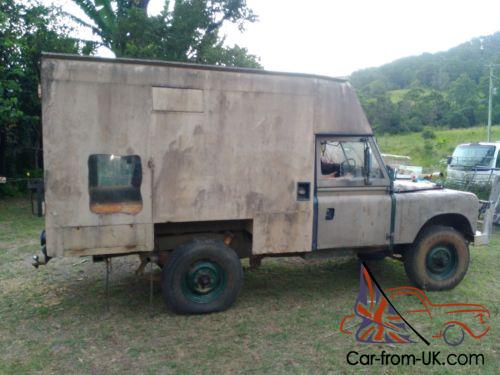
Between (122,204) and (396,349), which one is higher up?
(122,204)

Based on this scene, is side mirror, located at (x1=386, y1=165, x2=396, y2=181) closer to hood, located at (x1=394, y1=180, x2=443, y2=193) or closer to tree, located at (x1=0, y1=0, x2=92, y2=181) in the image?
hood, located at (x1=394, y1=180, x2=443, y2=193)

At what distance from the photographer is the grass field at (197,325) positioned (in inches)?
163

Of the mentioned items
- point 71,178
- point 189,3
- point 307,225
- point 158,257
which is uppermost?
point 189,3

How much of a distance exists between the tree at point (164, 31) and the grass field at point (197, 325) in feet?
32.9

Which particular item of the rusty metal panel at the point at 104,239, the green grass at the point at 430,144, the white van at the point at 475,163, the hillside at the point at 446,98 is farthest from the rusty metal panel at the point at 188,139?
the hillside at the point at 446,98

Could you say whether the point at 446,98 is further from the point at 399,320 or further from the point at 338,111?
the point at 399,320

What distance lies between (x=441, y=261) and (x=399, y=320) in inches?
55.1

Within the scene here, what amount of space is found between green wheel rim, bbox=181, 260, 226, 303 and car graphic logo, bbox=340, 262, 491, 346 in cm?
147

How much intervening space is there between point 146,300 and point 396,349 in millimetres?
3016

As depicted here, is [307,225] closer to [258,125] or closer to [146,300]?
[258,125]

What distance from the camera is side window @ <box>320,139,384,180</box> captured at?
5645 millimetres

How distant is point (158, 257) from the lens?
5.28 meters

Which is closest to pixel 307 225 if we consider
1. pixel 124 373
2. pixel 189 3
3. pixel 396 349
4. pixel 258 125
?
pixel 258 125

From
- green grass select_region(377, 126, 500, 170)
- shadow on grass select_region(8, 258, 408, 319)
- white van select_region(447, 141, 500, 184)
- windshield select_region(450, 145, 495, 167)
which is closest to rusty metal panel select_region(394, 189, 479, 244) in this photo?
shadow on grass select_region(8, 258, 408, 319)
